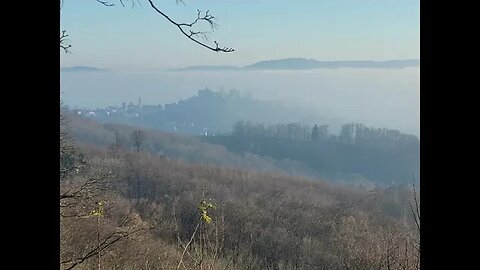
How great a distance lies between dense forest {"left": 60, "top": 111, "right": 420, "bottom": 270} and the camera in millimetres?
2299

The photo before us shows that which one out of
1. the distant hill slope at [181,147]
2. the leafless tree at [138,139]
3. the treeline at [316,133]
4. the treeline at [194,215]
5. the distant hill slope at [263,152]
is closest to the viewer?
the treeline at [316,133]

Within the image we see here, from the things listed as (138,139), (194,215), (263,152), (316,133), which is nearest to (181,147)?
(138,139)

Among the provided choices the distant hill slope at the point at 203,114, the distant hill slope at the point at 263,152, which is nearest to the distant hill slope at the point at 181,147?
the distant hill slope at the point at 263,152

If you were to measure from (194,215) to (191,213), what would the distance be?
25mm

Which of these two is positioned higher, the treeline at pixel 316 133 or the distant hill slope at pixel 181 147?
the treeline at pixel 316 133

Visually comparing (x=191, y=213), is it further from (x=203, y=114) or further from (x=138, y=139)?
(x=203, y=114)

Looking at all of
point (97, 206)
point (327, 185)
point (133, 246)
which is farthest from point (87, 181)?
point (327, 185)

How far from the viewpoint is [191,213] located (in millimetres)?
2582

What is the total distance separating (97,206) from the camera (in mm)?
2287

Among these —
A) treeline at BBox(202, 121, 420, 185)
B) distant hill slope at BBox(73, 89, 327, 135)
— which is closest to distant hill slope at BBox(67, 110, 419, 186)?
treeline at BBox(202, 121, 420, 185)

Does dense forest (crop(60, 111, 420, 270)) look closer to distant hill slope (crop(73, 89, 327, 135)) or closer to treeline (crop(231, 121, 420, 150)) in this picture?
treeline (crop(231, 121, 420, 150))

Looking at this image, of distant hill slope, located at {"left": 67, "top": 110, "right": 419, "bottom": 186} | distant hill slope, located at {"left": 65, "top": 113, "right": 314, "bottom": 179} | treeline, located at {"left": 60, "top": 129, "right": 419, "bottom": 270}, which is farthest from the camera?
treeline, located at {"left": 60, "top": 129, "right": 419, "bottom": 270}

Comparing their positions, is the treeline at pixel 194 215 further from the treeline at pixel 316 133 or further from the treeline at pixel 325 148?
the treeline at pixel 316 133

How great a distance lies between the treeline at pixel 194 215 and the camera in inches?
91.4
